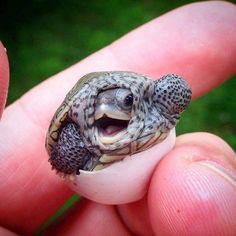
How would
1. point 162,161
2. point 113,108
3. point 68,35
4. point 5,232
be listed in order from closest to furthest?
1. point 113,108
2. point 162,161
3. point 5,232
4. point 68,35

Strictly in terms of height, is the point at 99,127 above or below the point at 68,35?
above

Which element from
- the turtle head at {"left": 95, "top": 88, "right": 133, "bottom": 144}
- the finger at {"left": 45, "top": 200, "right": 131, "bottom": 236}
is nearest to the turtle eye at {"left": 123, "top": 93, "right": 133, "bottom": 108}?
the turtle head at {"left": 95, "top": 88, "right": 133, "bottom": 144}

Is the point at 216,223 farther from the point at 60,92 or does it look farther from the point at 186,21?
the point at 186,21

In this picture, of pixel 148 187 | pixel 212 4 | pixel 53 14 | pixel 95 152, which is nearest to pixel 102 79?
pixel 95 152

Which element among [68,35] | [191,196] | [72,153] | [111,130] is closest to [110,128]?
[111,130]

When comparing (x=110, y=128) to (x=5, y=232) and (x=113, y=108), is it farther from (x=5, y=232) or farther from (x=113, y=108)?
(x=5, y=232)

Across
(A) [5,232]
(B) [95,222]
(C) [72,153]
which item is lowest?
(B) [95,222]
